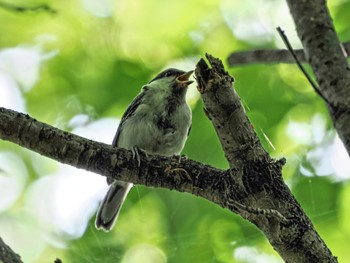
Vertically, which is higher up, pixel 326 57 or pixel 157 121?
pixel 326 57

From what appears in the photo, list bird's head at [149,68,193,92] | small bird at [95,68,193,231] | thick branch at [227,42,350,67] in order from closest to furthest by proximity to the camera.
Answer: thick branch at [227,42,350,67] → small bird at [95,68,193,231] → bird's head at [149,68,193,92]

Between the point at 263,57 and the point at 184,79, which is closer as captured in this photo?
the point at 263,57

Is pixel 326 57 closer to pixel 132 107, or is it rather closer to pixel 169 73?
pixel 132 107

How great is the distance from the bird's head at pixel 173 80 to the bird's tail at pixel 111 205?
0.95 meters

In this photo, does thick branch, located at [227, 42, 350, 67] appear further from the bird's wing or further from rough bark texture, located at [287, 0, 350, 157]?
the bird's wing

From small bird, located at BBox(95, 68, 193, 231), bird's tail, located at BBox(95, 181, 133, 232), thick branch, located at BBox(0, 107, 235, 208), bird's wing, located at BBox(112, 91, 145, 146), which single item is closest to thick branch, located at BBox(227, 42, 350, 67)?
thick branch, located at BBox(0, 107, 235, 208)

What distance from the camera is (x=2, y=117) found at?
2.96m

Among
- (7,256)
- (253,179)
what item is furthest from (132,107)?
(7,256)

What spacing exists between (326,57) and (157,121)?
2.95m

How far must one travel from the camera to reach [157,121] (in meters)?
4.93

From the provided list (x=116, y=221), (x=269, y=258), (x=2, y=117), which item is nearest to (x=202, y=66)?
(x=2, y=117)

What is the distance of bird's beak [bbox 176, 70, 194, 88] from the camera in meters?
5.14

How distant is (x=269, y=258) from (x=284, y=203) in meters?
2.14

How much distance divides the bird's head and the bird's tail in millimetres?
952
